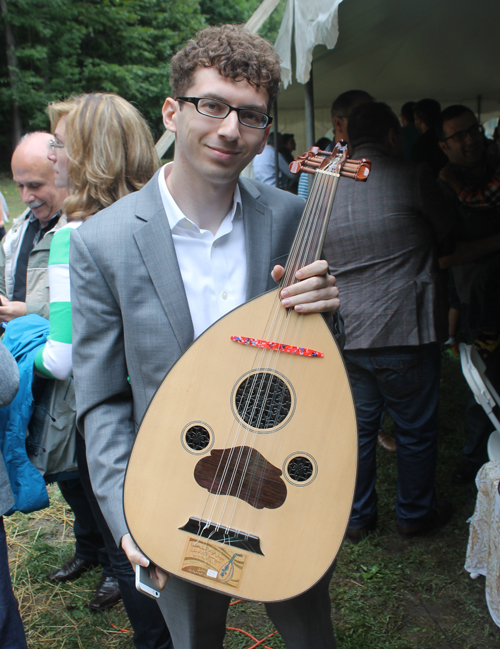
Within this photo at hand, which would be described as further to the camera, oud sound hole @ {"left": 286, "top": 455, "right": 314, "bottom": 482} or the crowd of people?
the crowd of people

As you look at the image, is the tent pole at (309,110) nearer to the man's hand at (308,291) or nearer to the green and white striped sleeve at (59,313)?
the green and white striped sleeve at (59,313)

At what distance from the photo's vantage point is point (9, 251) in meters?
2.66

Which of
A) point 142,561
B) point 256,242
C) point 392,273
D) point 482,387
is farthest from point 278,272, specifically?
point 482,387

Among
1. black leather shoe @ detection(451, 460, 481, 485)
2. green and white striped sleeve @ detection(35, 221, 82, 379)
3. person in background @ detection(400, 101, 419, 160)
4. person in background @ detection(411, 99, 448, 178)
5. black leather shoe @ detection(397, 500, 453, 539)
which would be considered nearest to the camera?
green and white striped sleeve @ detection(35, 221, 82, 379)

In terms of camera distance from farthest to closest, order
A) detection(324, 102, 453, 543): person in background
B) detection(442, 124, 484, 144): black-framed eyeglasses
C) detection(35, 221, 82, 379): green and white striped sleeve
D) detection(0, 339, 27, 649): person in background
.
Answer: detection(442, 124, 484, 144): black-framed eyeglasses
detection(324, 102, 453, 543): person in background
detection(35, 221, 82, 379): green and white striped sleeve
detection(0, 339, 27, 649): person in background

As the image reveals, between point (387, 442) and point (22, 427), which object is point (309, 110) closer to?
point (387, 442)

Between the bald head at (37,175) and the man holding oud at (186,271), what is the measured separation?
125 cm

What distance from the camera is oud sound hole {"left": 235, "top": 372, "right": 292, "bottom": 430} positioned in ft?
3.75

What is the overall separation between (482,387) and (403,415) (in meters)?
0.45

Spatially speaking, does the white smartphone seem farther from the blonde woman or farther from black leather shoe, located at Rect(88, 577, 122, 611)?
black leather shoe, located at Rect(88, 577, 122, 611)

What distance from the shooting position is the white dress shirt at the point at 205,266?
1.33m

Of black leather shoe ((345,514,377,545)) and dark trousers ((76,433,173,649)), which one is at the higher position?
dark trousers ((76,433,173,649))

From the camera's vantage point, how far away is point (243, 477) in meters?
1.12

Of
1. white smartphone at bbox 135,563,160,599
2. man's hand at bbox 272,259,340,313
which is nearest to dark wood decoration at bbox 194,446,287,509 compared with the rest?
white smartphone at bbox 135,563,160,599
